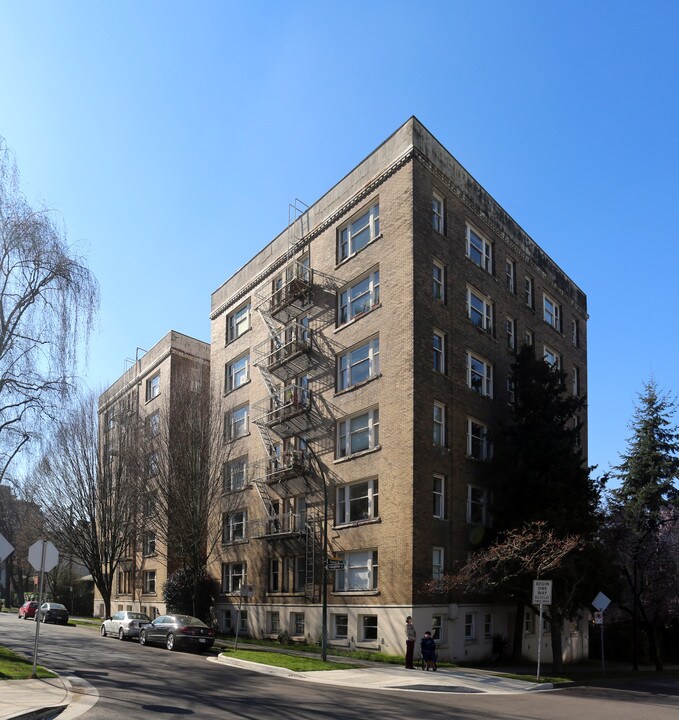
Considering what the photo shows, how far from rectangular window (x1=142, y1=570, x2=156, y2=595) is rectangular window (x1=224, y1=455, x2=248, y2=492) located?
1274 centimetres

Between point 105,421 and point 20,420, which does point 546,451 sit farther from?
point 105,421

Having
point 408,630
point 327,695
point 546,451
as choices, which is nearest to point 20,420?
point 327,695

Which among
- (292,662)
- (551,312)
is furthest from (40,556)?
(551,312)

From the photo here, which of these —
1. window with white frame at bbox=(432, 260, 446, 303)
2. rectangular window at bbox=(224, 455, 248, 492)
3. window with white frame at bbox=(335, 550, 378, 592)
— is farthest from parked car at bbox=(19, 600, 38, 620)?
window with white frame at bbox=(432, 260, 446, 303)

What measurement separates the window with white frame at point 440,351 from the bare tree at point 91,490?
20.8 m

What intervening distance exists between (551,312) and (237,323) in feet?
A: 58.5

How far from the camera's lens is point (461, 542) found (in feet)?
99.8

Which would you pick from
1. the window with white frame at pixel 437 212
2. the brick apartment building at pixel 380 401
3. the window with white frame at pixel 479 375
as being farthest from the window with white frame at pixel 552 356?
the window with white frame at pixel 437 212

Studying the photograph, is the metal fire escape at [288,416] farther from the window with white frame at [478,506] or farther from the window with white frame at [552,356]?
the window with white frame at [552,356]

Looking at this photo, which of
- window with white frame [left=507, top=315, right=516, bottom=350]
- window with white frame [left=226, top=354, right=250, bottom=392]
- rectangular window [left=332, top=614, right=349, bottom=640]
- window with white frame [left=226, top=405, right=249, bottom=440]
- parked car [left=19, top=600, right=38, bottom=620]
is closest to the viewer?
rectangular window [left=332, top=614, right=349, bottom=640]

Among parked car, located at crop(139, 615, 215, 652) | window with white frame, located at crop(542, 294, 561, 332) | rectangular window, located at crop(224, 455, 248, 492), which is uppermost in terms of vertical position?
window with white frame, located at crop(542, 294, 561, 332)

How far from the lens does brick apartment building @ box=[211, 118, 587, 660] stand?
28938mm

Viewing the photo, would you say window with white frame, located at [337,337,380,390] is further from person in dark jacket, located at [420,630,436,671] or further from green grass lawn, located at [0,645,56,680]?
green grass lawn, located at [0,645,56,680]

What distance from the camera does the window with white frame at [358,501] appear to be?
30.0 m
